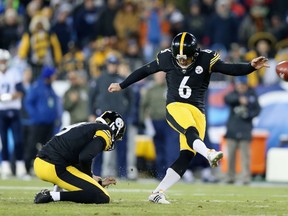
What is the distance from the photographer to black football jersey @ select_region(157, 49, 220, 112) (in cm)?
1034

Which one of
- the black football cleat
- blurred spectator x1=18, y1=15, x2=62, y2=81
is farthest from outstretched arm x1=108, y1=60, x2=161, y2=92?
blurred spectator x1=18, y1=15, x2=62, y2=81

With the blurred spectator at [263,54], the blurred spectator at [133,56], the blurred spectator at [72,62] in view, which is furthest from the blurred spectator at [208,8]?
the blurred spectator at [72,62]

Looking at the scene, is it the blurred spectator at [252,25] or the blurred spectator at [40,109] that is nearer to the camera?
the blurred spectator at [40,109]

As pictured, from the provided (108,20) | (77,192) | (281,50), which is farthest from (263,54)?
(77,192)

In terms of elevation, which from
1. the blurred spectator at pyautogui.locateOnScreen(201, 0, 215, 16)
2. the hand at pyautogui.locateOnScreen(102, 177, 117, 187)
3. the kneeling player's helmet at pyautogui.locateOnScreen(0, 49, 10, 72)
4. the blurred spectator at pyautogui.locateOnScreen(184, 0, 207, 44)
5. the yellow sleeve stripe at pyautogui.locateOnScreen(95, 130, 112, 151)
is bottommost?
the hand at pyautogui.locateOnScreen(102, 177, 117, 187)

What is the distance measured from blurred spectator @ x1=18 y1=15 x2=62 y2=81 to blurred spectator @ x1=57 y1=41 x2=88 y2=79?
0.79ft

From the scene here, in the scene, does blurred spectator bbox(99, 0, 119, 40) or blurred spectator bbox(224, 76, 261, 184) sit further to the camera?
blurred spectator bbox(99, 0, 119, 40)

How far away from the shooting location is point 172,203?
33.3 ft

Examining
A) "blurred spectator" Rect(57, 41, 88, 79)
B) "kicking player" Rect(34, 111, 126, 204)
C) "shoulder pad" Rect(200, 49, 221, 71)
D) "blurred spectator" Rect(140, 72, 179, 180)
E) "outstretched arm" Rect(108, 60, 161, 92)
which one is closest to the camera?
"kicking player" Rect(34, 111, 126, 204)

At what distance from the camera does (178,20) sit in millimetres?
19438

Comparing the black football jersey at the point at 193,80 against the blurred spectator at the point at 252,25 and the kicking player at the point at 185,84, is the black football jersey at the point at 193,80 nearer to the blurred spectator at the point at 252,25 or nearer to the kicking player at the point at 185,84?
the kicking player at the point at 185,84

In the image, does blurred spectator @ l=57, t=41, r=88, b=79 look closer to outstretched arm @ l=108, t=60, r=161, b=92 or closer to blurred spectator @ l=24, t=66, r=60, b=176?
blurred spectator @ l=24, t=66, r=60, b=176

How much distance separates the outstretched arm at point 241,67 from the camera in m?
10.0

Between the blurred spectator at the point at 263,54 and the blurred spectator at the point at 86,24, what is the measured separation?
12.5 feet
